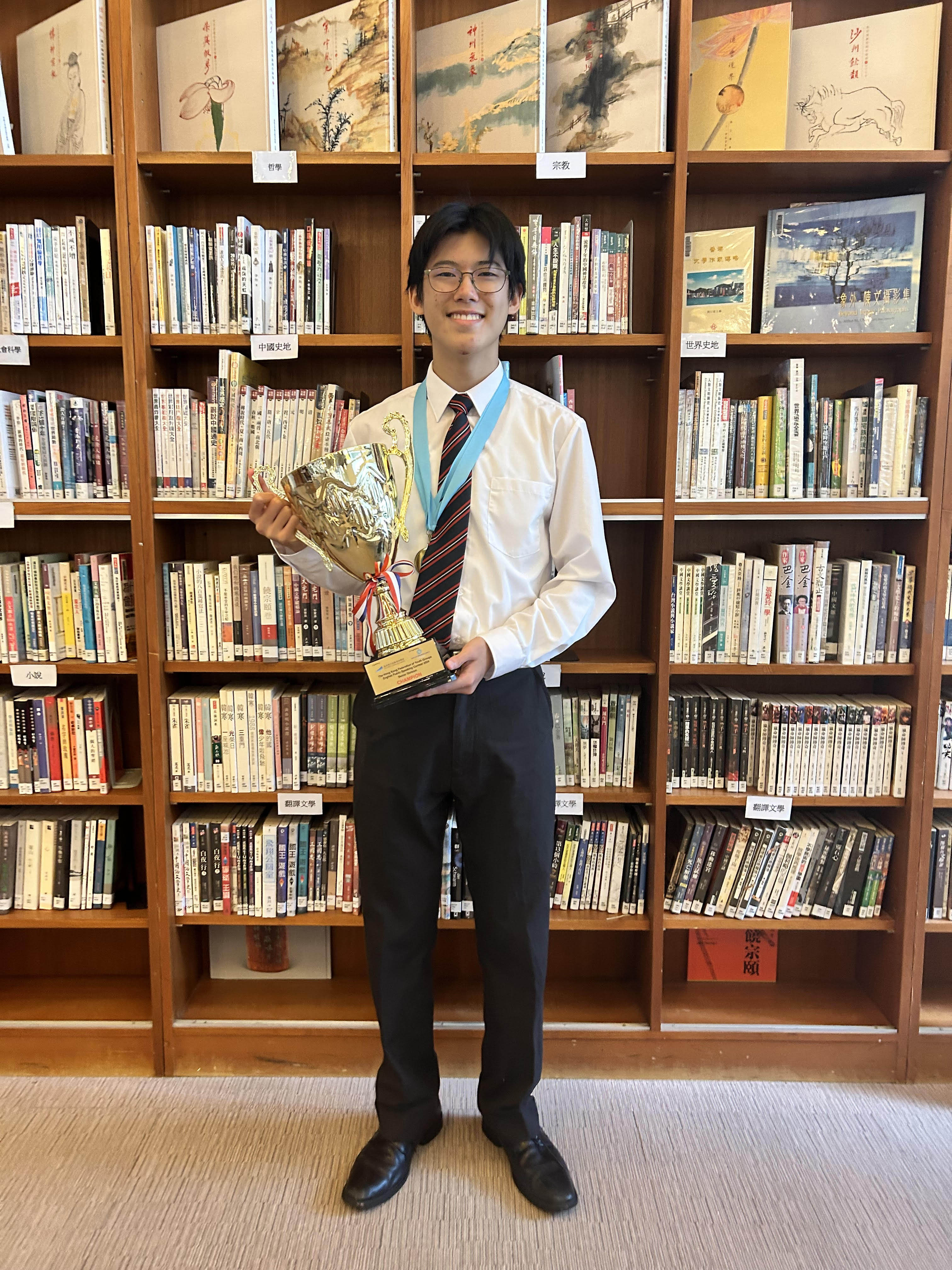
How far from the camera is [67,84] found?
1854 mm

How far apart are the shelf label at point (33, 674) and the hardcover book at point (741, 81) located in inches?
78.4

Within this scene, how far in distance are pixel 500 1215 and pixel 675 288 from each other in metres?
2.02

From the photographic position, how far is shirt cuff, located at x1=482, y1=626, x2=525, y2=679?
4.82ft

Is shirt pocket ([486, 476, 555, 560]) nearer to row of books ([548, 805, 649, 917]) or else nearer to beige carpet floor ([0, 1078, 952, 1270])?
row of books ([548, 805, 649, 917])

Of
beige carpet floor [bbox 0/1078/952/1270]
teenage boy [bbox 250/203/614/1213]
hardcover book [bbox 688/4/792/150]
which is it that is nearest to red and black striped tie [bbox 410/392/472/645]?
teenage boy [bbox 250/203/614/1213]

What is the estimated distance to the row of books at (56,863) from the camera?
202 centimetres

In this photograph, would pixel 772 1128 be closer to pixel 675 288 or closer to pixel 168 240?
pixel 675 288

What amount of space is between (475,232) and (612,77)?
655 millimetres

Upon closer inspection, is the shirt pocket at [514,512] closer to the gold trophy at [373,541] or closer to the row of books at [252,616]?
the gold trophy at [373,541]

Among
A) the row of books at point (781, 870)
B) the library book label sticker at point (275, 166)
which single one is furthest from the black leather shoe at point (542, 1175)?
the library book label sticker at point (275, 166)

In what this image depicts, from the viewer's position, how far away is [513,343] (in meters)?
1.83

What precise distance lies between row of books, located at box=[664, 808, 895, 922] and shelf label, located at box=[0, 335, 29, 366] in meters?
1.99

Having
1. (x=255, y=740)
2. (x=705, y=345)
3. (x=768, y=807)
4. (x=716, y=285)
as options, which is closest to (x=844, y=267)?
(x=716, y=285)

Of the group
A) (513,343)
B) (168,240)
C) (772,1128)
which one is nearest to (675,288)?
(513,343)
